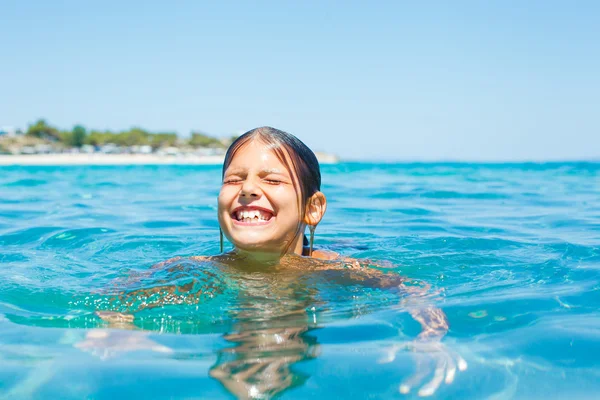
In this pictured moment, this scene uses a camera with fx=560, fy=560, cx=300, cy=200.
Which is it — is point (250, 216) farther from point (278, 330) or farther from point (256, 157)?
point (278, 330)

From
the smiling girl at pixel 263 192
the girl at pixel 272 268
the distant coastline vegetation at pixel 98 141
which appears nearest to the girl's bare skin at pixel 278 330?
the girl at pixel 272 268

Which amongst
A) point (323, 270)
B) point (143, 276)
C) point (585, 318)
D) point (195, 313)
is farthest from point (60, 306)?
point (585, 318)

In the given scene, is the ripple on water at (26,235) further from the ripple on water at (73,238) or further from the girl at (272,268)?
the girl at (272,268)

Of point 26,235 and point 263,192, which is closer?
point 263,192

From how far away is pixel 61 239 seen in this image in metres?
5.54

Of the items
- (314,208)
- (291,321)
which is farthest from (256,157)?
(291,321)

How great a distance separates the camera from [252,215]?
2984mm

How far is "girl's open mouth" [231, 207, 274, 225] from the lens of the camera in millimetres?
2971

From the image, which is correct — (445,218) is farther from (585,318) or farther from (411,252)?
(585,318)

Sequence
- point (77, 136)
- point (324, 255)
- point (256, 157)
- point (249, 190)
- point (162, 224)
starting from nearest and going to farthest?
point (249, 190) → point (256, 157) → point (324, 255) → point (162, 224) → point (77, 136)

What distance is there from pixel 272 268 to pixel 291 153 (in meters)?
0.68

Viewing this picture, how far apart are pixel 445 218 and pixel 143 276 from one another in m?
4.62

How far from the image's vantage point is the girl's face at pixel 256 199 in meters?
2.95

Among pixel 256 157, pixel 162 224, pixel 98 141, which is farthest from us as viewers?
pixel 98 141
